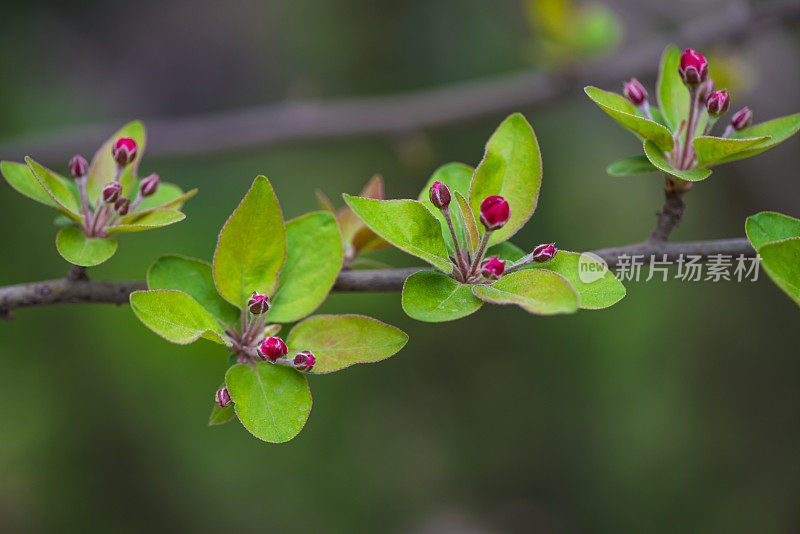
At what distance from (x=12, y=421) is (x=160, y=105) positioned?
5.11ft

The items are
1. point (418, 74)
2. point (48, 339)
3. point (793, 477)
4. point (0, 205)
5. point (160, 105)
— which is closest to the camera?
point (48, 339)

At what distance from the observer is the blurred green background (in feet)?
6.11

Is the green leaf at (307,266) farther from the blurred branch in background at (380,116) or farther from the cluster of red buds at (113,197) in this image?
the blurred branch in background at (380,116)

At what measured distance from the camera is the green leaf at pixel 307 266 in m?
0.64

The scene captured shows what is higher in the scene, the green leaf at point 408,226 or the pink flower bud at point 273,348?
the green leaf at point 408,226

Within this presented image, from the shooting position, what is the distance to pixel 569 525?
2.17m

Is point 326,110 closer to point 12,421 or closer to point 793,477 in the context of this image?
point 12,421

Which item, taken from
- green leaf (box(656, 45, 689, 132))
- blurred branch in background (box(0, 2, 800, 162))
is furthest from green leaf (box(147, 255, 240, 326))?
blurred branch in background (box(0, 2, 800, 162))

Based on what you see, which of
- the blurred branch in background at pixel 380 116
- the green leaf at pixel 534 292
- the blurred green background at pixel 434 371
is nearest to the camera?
the green leaf at pixel 534 292

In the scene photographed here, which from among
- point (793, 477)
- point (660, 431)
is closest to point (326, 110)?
point (660, 431)

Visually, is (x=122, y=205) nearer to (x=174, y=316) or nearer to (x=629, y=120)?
(x=174, y=316)

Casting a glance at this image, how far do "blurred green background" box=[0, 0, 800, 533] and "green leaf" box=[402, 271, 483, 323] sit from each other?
1171 mm

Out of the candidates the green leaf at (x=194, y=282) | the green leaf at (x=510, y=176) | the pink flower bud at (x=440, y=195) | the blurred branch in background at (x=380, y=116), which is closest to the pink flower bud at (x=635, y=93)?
the green leaf at (x=510, y=176)

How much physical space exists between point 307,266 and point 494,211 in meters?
0.20
